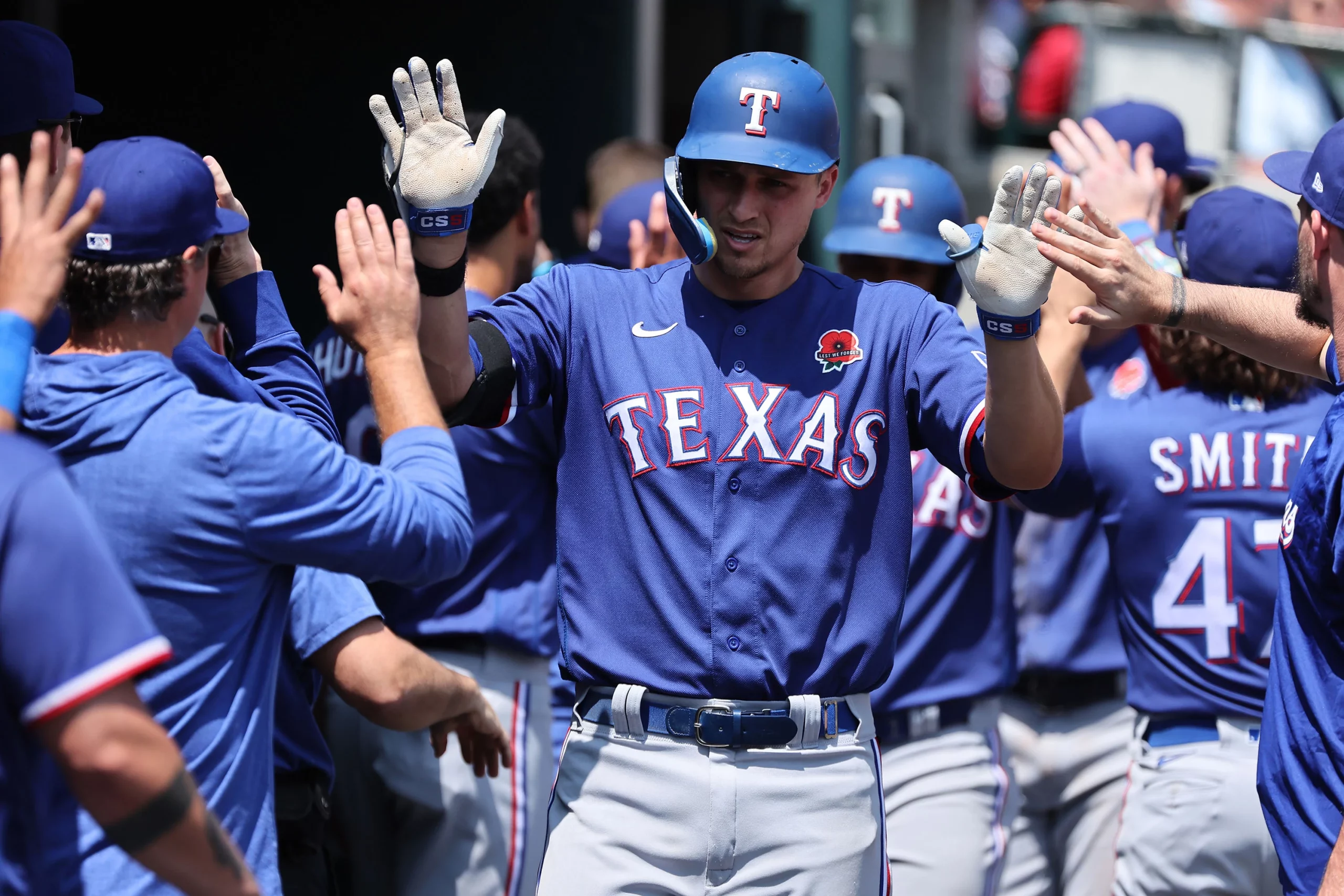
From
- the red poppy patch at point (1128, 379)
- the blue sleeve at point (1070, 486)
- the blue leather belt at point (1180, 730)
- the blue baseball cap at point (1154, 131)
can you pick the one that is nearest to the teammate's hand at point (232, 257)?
the blue sleeve at point (1070, 486)

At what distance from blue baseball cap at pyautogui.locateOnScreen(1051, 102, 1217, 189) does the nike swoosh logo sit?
2.35m

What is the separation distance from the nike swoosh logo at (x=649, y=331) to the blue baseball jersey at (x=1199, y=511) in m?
1.13

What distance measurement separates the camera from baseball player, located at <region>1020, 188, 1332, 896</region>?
3.65 m

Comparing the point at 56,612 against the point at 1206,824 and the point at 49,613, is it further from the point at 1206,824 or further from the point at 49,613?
the point at 1206,824

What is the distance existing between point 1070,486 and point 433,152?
5.86ft

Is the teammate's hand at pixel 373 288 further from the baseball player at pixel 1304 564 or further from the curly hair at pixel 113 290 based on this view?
the baseball player at pixel 1304 564

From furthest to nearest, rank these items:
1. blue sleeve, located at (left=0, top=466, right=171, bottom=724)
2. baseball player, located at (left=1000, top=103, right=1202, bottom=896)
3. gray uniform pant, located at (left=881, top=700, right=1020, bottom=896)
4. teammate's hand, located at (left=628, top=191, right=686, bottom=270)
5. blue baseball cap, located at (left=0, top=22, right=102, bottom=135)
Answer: teammate's hand, located at (left=628, top=191, right=686, bottom=270) < baseball player, located at (left=1000, top=103, right=1202, bottom=896) < gray uniform pant, located at (left=881, top=700, right=1020, bottom=896) < blue baseball cap, located at (left=0, top=22, right=102, bottom=135) < blue sleeve, located at (left=0, top=466, right=171, bottom=724)

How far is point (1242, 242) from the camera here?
3863 mm

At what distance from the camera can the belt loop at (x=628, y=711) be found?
2826 mm

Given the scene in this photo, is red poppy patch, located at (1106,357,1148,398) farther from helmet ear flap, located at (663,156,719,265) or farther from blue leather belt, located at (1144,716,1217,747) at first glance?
helmet ear flap, located at (663,156,719,265)

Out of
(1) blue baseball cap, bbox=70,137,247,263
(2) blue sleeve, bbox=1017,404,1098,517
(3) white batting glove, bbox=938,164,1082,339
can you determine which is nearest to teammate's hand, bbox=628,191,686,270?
(2) blue sleeve, bbox=1017,404,1098,517

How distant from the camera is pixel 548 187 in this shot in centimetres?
688

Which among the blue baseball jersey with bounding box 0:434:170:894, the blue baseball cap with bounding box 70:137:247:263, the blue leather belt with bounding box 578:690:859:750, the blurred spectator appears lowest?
the blue leather belt with bounding box 578:690:859:750

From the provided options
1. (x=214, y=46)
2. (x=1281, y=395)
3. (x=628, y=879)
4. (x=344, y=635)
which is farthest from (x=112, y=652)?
(x=214, y=46)
